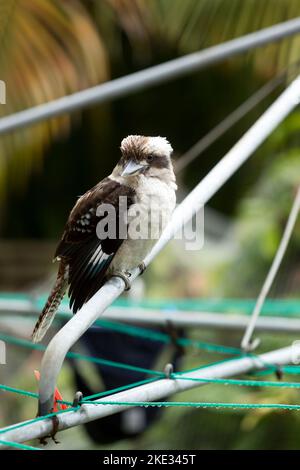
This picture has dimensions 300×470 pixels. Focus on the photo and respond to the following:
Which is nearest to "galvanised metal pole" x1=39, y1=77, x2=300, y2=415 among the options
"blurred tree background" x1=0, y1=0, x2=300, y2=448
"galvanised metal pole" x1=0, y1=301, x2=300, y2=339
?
"galvanised metal pole" x1=0, y1=301, x2=300, y2=339

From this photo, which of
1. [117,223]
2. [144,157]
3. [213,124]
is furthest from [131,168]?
[213,124]

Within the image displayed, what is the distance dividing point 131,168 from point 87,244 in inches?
5.8

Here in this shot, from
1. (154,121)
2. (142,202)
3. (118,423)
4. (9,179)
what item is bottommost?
(142,202)

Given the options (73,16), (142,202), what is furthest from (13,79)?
(142,202)

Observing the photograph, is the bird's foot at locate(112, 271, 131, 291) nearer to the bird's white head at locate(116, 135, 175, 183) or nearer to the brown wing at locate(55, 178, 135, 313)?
the brown wing at locate(55, 178, 135, 313)

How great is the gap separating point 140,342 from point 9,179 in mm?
1970

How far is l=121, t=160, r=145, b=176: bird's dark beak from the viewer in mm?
1428

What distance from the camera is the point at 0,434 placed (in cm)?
108

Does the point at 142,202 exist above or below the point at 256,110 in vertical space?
below

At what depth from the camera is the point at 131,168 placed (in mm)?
1438

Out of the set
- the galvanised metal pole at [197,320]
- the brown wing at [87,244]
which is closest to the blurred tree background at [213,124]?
the galvanised metal pole at [197,320]

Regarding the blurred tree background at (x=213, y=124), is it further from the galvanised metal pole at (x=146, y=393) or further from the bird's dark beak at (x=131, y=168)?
the bird's dark beak at (x=131, y=168)

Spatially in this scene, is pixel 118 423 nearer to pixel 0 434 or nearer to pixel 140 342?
pixel 140 342
